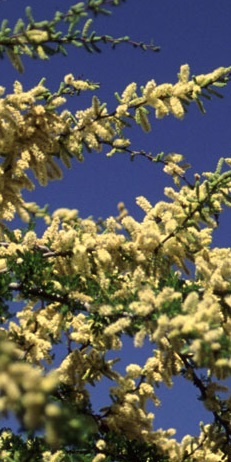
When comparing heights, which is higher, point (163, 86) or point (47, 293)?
point (163, 86)

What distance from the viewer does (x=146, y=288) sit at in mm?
5820

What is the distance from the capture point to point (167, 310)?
17.4ft

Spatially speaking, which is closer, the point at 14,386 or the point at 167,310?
the point at 14,386

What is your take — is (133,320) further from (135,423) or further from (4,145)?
Result: (4,145)

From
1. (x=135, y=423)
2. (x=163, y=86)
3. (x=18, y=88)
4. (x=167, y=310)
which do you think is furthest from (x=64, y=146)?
(x=135, y=423)

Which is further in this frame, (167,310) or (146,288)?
(146,288)

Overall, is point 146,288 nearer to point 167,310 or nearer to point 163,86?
point 167,310

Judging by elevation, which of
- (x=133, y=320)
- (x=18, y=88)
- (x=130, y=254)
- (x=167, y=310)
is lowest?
(x=167, y=310)

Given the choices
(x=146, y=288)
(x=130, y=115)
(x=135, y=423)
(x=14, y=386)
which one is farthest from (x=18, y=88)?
(x=14, y=386)

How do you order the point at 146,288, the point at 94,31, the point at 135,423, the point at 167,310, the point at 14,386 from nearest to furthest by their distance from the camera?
the point at 14,386 < the point at 167,310 < the point at 146,288 < the point at 94,31 < the point at 135,423

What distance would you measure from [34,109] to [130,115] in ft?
4.13

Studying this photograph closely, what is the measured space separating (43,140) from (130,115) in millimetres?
1188

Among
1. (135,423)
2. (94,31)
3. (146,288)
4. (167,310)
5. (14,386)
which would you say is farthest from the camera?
(135,423)

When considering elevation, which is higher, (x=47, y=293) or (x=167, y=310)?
(x=47, y=293)
